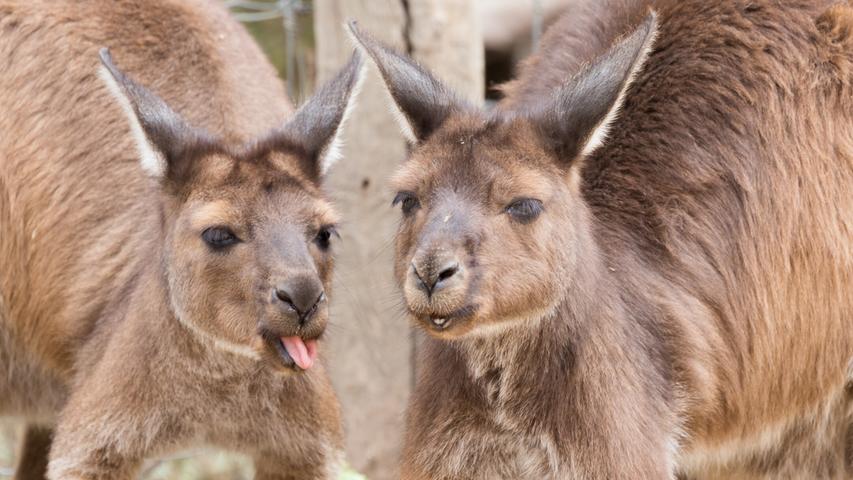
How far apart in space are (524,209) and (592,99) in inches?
18.0

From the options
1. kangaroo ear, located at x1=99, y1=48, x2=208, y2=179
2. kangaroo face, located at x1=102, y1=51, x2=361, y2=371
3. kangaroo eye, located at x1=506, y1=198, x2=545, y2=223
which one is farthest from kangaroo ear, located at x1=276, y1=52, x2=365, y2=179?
kangaroo eye, located at x1=506, y1=198, x2=545, y2=223

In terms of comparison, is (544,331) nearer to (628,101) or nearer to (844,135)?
(628,101)

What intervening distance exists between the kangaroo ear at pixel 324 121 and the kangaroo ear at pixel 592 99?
3.53ft

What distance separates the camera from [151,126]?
580cm

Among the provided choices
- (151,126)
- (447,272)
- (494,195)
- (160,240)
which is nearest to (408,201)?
(494,195)

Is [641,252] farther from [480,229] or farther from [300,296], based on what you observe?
[300,296]

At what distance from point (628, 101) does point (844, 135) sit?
86 cm

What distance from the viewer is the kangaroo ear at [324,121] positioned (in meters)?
5.98

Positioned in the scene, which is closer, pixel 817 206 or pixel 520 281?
pixel 520 281

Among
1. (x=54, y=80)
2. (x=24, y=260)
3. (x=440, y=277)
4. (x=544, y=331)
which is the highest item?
(x=440, y=277)

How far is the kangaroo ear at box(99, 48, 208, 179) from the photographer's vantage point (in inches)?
228

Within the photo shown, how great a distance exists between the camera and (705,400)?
553cm

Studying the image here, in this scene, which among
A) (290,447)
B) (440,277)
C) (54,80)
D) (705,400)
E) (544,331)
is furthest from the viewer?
(54,80)

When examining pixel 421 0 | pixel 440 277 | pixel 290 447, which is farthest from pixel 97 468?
pixel 421 0
